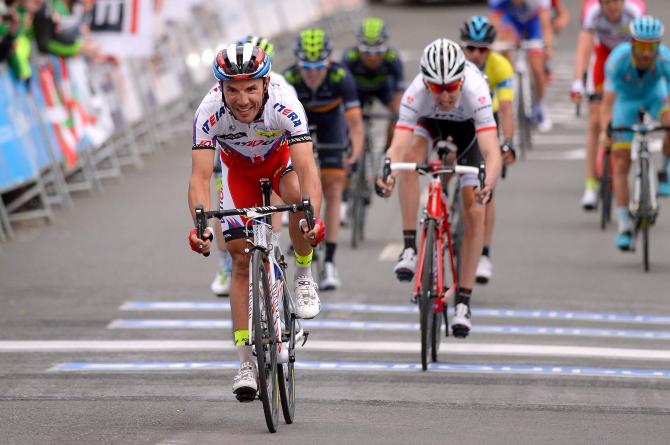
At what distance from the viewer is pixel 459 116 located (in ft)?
34.5

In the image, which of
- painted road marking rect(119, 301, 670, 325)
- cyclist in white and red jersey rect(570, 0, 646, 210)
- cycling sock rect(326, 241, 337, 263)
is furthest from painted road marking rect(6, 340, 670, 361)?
cyclist in white and red jersey rect(570, 0, 646, 210)

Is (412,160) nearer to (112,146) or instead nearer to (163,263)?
(163,263)

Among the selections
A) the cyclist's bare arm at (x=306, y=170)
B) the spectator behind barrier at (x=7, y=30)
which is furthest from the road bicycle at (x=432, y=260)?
the spectator behind barrier at (x=7, y=30)

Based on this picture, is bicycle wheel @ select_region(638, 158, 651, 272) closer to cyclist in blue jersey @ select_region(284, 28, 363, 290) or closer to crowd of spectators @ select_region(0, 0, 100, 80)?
cyclist in blue jersey @ select_region(284, 28, 363, 290)

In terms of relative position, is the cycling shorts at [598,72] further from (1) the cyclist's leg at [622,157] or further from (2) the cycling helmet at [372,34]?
(2) the cycling helmet at [372,34]

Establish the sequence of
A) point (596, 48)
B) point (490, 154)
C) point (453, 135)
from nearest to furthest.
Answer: point (490, 154), point (453, 135), point (596, 48)

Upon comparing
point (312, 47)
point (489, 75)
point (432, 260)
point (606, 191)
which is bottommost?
point (606, 191)

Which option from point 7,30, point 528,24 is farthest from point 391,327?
point 528,24

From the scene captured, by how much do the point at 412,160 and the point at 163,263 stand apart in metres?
3.69

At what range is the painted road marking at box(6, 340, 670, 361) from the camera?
10.5 meters

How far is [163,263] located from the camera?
45.8ft

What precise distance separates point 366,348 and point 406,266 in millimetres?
656

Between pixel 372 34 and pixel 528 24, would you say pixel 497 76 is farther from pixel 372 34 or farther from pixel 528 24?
pixel 528 24

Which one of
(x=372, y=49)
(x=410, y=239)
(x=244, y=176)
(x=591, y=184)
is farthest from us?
(x=591, y=184)
